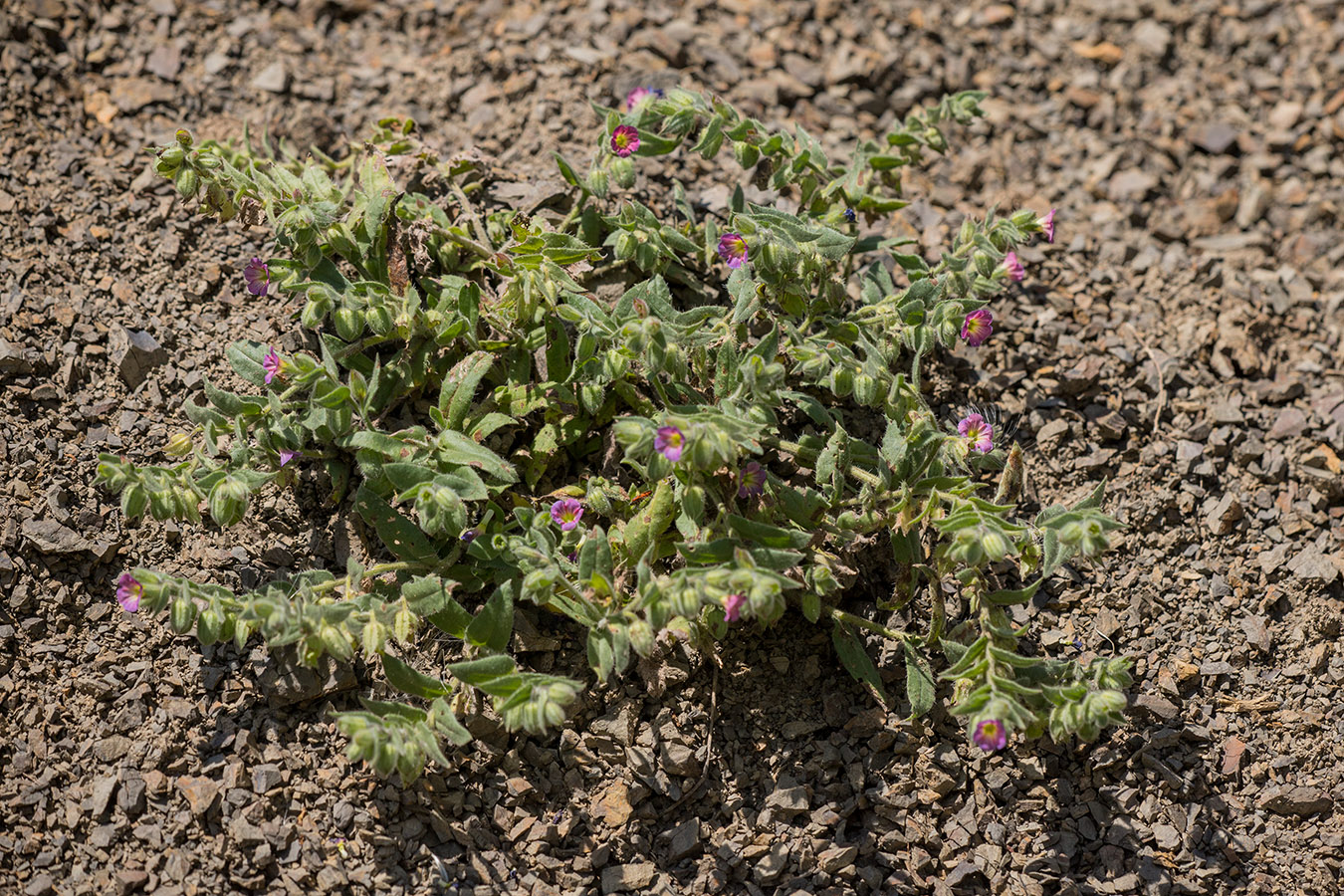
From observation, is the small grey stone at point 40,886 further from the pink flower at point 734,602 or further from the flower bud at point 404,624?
the pink flower at point 734,602

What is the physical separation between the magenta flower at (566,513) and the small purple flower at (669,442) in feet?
1.67

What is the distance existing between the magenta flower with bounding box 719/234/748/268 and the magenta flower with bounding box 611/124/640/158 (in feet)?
1.53

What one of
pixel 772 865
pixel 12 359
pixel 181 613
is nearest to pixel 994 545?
pixel 772 865

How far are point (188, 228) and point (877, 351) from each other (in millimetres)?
2676

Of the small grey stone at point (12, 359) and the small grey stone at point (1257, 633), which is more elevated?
the small grey stone at point (12, 359)

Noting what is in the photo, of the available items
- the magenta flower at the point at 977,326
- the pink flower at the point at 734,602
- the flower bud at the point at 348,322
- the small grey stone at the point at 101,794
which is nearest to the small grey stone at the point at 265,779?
the small grey stone at the point at 101,794

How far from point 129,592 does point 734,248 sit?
2.12 meters

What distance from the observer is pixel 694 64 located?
5336mm

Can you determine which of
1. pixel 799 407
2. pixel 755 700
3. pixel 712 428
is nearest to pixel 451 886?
pixel 755 700

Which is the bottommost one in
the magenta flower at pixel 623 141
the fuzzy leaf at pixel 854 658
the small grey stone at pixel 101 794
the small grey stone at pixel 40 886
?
the small grey stone at pixel 40 886

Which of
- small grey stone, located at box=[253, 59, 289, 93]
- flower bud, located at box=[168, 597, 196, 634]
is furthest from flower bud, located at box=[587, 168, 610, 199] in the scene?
small grey stone, located at box=[253, 59, 289, 93]

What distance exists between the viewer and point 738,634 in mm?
3672

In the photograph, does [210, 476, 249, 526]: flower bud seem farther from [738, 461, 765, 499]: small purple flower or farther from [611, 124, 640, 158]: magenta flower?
[611, 124, 640, 158]: magenta flower

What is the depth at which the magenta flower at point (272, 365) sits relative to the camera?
351 cm
